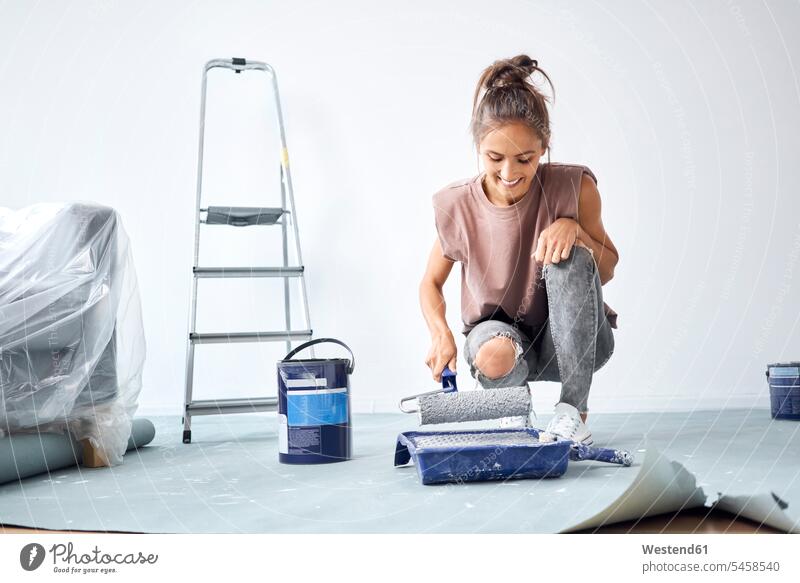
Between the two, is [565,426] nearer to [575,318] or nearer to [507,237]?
[575,318]

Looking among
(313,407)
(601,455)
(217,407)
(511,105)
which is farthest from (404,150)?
(601,455)

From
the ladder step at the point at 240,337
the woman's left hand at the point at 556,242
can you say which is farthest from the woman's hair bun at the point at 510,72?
the ladder step at the point at 240,337

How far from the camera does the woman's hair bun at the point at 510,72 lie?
53.5 inches

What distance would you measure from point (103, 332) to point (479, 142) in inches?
27.2

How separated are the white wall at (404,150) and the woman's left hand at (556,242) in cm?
102

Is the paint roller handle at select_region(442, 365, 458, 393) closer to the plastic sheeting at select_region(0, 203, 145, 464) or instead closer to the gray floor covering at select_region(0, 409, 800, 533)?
the gray floor covering at select_region(0, 409, 800, 533)

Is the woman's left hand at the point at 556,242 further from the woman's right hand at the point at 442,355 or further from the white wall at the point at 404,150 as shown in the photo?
the white wall at the point at 404,150

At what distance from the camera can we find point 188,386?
1876mm

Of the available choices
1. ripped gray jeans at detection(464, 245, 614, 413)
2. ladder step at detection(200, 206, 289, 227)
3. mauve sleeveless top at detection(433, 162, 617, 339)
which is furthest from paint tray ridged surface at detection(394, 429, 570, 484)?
ladder step at detection(200, 206, 289, 227)

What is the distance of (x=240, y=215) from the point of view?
2031mm

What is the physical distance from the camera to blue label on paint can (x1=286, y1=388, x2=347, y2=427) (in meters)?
1.31

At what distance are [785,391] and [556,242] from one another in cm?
87
